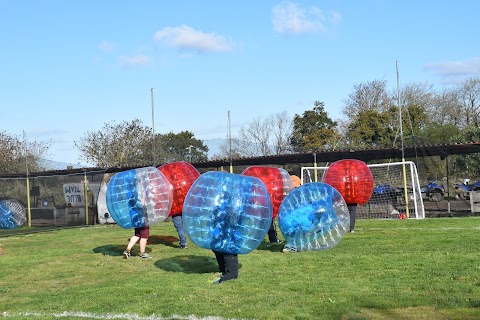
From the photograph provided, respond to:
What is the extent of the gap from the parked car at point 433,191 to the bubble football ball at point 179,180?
54.4ft

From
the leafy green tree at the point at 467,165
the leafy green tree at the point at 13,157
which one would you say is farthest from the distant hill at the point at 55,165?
the leafy green tree at the point at 467,165

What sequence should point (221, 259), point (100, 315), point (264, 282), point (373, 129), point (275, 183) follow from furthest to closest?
point (373, 129), point (275, 183), point (221, 259), point (264, 282), point (100, 315)

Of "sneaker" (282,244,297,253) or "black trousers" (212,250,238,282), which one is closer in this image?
"black trousers" (212,250,238,282)

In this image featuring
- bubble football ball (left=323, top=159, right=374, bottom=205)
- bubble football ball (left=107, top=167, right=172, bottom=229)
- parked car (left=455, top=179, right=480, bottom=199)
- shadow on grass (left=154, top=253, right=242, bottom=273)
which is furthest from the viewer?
parked car (left=455, top=179, right=480, bottom=199)

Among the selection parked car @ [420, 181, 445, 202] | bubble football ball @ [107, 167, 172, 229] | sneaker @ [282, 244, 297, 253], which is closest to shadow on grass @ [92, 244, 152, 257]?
bubble football ball @ [107, 167, 172, 229]

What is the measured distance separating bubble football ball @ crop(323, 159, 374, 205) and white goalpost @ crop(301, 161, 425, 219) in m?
5.53

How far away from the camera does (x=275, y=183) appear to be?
45.2 ft

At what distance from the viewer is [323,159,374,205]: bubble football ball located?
51.4 ft

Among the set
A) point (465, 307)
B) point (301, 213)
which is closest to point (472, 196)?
point (301, 213)

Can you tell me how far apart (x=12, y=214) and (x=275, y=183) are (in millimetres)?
14204

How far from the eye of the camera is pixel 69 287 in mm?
9359

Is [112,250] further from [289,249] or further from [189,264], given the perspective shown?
[289,249]

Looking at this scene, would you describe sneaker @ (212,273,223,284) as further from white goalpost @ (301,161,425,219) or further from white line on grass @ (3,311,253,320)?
white goalpost @ (301,161,425,219)

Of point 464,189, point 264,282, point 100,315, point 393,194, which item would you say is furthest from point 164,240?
point 464,189
